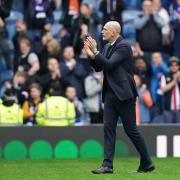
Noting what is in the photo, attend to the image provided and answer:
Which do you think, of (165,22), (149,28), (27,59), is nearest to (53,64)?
(27,59)

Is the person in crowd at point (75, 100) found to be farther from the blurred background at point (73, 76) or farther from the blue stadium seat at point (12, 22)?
the blue stadium seat at point (12, 22)

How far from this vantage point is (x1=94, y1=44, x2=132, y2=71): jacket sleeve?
973 cm

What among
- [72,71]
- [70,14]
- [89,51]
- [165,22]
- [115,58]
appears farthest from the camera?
[70,14]

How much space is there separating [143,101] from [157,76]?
720 millimetres

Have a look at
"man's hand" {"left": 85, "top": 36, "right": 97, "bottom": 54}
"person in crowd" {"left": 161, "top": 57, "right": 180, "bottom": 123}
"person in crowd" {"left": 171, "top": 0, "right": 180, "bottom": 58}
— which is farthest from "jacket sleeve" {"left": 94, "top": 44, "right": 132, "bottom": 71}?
"person in crowd" {"left": 171, "top": 0, "right": 180, "bottom": 58}

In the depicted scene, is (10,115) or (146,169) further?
(10,115)

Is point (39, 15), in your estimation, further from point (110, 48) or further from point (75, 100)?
point (110, 48)

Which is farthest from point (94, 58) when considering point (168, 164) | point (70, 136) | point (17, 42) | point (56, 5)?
point (56, 5)

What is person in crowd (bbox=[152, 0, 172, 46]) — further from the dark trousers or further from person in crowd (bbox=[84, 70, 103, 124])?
the dark trousers

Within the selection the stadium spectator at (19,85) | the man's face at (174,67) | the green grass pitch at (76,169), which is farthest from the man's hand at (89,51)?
the man's face at (174,67)

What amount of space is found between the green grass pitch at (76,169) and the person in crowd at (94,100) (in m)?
2.78

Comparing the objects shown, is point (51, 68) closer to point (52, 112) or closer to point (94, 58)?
point (52, 112)

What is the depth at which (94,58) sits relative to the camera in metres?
9.75

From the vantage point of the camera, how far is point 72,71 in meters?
16.1
